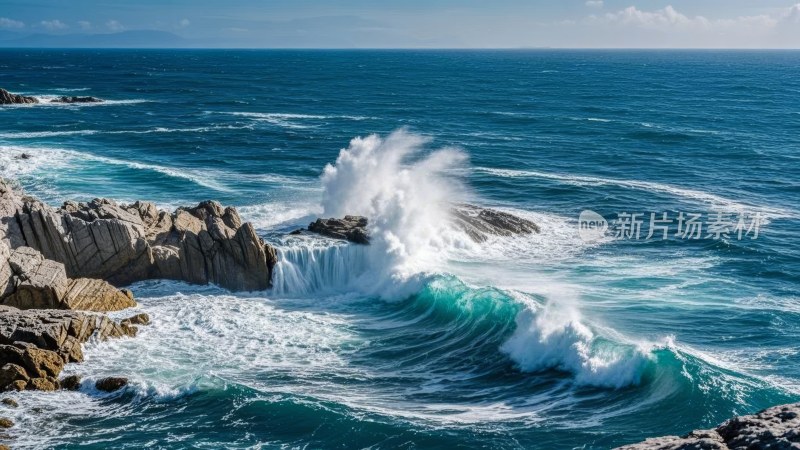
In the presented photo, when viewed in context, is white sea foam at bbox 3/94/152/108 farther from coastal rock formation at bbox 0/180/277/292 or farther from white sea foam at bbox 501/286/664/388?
white sea foam at bbox 501/286/664/388

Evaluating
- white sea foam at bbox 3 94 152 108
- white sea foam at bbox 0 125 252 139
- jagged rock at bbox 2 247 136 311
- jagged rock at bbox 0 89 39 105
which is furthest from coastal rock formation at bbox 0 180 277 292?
jagged rock at bbox 0 89 39 105

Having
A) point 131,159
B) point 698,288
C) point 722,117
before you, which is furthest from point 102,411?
point 722,117

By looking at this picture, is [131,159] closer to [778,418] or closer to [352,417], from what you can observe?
[352,417]

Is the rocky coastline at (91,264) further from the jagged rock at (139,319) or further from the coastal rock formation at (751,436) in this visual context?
the coastal rock formation at (751,436)

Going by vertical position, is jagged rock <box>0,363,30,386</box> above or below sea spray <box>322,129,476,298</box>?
below

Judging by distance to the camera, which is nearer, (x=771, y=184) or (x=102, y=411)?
(x=102, y=411)

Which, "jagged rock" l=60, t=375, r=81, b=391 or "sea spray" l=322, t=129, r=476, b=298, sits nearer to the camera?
"jagged rock" l=60, t=375, r=81, b=391
